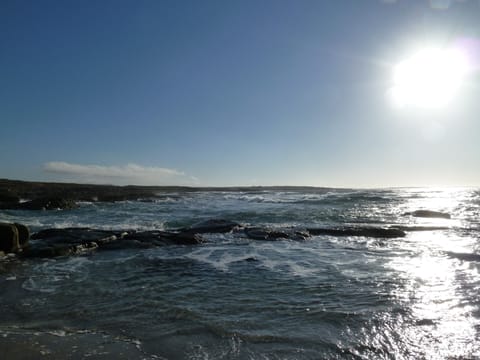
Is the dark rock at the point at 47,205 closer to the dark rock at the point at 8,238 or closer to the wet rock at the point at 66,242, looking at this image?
the wet rock at the point at 66,242

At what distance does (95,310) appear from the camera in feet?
24.7

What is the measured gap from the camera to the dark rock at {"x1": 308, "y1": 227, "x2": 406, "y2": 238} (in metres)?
20.2

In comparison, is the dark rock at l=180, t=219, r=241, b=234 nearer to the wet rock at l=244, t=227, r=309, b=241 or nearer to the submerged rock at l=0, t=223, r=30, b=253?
the wet rock at l=244, t=227, r=309, b=241

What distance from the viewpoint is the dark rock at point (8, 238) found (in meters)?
13.6

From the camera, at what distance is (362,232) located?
2062cm

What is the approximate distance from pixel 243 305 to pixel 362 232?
46.7 ft

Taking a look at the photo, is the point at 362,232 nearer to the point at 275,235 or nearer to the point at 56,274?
the point at 275,235

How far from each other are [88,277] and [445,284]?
9246mm

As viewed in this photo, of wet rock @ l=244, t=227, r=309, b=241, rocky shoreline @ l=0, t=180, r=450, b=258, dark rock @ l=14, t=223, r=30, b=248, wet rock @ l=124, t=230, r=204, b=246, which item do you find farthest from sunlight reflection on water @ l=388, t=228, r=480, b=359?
dark rock @ l=14, t=223, r=30, b=248

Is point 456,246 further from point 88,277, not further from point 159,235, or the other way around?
point 88,277

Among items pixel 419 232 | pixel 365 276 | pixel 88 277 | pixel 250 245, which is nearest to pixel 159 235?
pixel 250 245

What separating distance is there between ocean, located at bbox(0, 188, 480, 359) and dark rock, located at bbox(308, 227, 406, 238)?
5.04 meters

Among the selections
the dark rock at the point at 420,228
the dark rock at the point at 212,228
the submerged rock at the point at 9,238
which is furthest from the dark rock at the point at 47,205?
the dark rock at the point at 420,228

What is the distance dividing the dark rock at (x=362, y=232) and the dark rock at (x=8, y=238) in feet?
45.4
